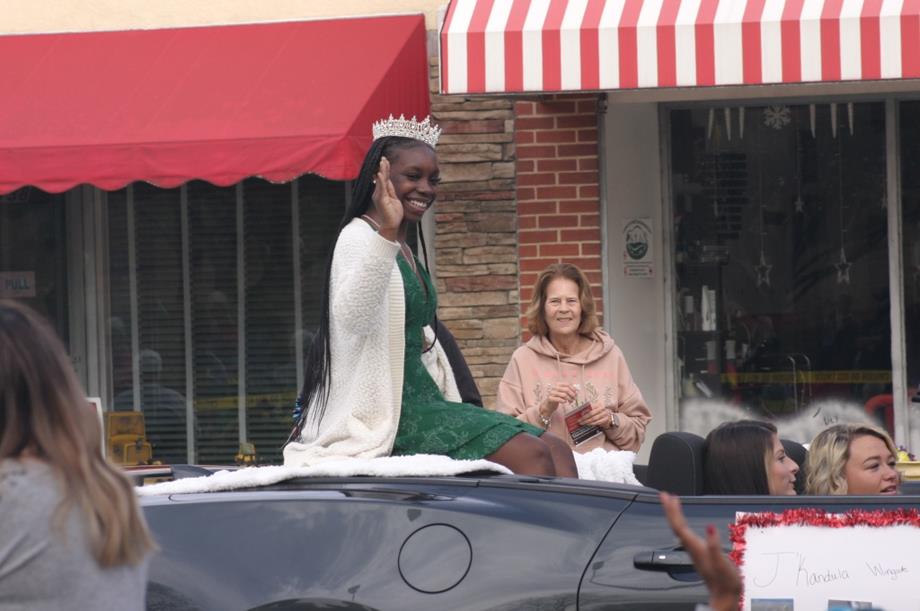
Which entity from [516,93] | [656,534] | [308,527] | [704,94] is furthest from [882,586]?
[704,94]

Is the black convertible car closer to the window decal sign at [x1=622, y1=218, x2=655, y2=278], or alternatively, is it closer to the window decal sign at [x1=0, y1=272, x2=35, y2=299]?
the window decal sign at [x1=622, y1=218, x2=655, y2=278]

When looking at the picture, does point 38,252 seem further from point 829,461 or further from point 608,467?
point 829,461

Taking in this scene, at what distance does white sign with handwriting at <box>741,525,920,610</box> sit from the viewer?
3693 mm

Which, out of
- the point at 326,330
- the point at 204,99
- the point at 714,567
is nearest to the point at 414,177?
the point at 326,330

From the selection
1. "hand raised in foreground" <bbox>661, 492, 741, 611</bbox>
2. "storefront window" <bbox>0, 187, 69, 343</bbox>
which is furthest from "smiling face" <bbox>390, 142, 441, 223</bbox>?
"storefront window" <bbox>0, 187, 69, 343</bbox>

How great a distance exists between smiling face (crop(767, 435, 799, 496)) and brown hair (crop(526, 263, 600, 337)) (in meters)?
1.80

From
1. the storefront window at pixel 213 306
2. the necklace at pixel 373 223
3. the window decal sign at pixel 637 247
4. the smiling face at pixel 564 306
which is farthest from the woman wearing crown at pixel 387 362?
the storefront window at pixel 213 306

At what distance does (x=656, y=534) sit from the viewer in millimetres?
3875

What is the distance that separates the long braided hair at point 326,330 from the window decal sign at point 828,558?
4.39 feet

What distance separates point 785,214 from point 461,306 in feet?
6.16

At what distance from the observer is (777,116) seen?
9.62 meters

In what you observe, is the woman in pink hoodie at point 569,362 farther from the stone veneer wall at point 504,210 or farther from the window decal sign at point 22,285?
the window decal sign at point 22,285

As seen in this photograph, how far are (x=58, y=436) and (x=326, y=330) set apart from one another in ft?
6.15

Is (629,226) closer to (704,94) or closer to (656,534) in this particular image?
(704,94)
